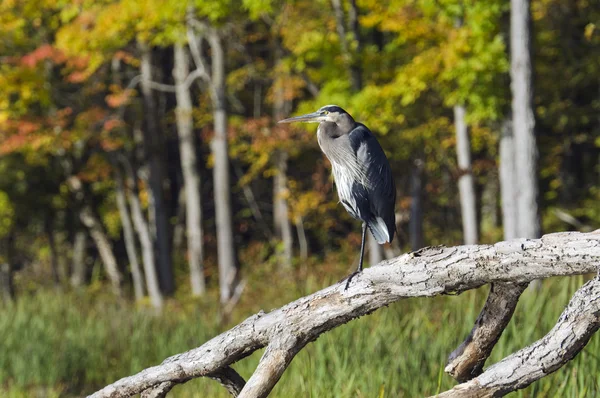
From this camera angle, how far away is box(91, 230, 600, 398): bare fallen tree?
128 inches

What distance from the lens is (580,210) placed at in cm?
2083

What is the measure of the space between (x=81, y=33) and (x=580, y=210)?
41.2ft

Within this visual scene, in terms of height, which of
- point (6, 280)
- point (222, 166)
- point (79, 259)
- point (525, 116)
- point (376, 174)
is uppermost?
point (376, 174)

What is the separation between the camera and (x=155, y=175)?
1888 cm

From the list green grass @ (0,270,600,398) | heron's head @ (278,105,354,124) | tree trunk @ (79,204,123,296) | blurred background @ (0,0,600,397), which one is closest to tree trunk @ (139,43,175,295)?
blurred background @ (0,0,600,397)

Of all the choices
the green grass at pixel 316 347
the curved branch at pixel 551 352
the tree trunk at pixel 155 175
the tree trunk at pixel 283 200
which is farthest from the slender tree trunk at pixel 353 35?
the curved branch at pixel 551 352

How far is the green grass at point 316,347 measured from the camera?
17.0ft

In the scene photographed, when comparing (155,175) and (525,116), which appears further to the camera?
(155,175)

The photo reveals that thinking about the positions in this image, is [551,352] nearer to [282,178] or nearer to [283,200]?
[282,178]

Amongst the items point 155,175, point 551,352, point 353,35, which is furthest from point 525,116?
point 155,175

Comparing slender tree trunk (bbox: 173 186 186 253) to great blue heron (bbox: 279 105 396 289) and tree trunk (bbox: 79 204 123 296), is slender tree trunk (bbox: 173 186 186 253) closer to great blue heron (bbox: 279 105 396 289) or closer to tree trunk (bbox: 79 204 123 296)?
tree trunk (bbox: 79 204 123 296)

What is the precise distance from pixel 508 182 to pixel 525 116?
2245 mm

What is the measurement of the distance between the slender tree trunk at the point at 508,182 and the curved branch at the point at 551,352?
8.60 m

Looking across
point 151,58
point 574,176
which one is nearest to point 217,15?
point 151,58
